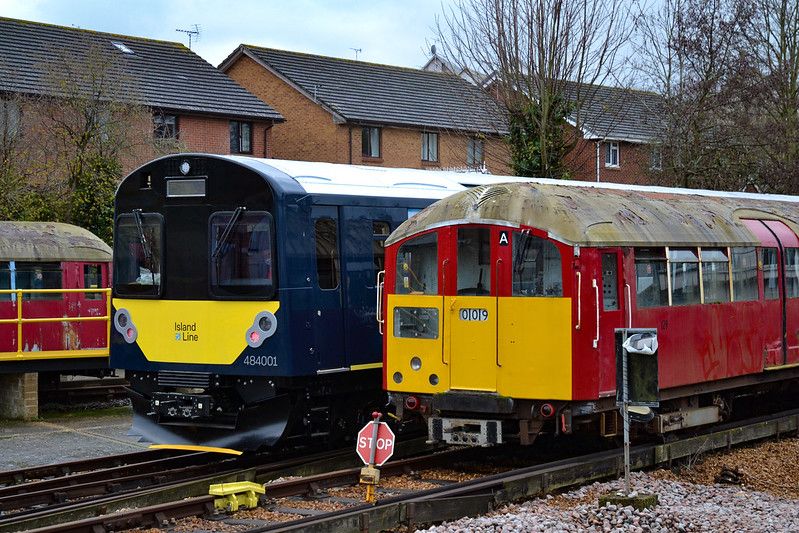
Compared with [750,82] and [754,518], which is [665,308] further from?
[750,82]

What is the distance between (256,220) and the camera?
12289 mm

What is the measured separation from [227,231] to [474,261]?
2.74m

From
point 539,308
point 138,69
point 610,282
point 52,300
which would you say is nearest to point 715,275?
point 610,282

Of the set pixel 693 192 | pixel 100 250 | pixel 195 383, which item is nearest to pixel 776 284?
pixel 693 192

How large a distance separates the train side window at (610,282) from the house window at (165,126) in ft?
77.0

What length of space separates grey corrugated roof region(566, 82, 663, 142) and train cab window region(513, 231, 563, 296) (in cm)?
1248

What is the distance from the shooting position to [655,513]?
9797 mm

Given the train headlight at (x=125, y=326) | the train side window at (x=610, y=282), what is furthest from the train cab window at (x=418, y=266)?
the train headlight at (x=125, y=326)

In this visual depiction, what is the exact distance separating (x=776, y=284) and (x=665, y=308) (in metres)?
3.09

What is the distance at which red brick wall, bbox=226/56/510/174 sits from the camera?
40.1 meters

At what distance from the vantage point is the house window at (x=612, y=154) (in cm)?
4303

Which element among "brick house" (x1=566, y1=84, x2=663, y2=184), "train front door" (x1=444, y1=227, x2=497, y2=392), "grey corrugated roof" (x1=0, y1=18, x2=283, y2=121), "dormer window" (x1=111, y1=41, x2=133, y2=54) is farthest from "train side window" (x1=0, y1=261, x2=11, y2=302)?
"dormer window" (x1=111, y1=41, x2=133, y2=54)

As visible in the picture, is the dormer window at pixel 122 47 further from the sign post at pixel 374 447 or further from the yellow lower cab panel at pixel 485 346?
the sign post at pixel 374 447

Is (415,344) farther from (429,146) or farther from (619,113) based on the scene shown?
(429,146)
